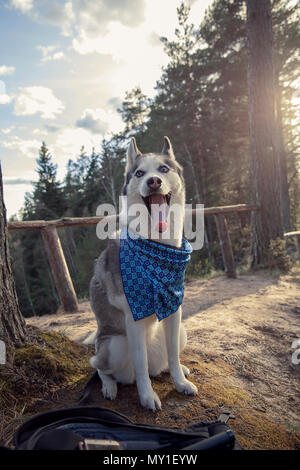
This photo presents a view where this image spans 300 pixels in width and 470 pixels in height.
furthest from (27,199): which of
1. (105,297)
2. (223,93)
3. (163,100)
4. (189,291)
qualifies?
(105,297)

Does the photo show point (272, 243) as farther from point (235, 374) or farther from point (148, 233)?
point (148, 233)

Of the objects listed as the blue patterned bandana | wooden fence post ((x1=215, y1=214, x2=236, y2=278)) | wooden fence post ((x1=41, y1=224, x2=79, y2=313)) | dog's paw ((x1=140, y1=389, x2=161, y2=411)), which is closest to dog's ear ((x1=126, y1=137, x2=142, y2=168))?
the blue patterned bandana

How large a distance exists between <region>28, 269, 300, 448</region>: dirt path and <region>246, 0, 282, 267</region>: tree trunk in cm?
201

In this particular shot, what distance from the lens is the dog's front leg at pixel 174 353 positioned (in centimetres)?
206

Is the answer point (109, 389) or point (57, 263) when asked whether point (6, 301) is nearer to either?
point (109, 389)

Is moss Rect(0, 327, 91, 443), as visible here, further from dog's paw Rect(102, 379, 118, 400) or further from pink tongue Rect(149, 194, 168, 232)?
pink tongue Rect(149, 194, 168, 232)

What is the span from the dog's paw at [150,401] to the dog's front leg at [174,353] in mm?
251

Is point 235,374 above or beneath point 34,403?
beneath

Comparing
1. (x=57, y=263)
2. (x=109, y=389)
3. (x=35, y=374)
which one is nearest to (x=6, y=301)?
(x=35, y=374)

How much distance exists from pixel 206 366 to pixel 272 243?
16.2 ft

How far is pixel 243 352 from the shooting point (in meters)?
2.82

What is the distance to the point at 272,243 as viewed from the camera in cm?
670

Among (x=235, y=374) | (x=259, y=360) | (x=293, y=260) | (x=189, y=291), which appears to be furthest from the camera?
(x=293, y=260)

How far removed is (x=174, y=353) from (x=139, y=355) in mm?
355
